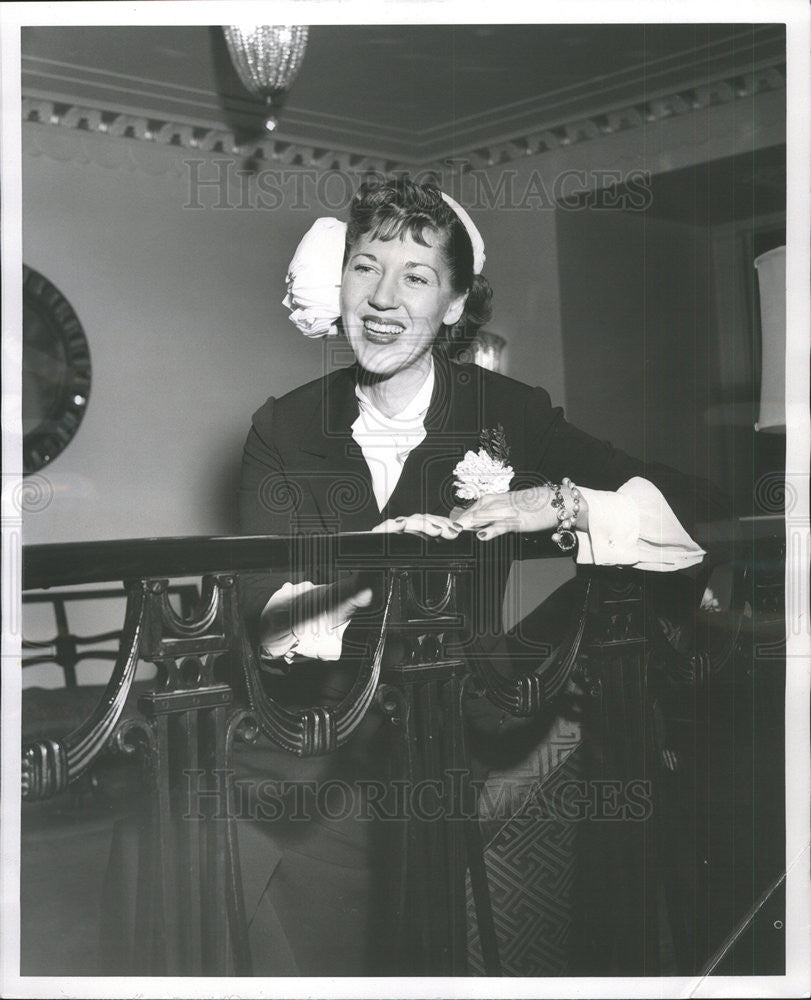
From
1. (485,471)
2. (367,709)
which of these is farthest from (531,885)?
(485,471)

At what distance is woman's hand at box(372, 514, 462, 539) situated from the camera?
60.1 inches

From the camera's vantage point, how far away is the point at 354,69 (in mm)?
1516

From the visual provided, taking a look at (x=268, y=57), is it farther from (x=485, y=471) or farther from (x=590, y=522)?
(x=590, y=522)

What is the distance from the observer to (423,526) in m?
1.53

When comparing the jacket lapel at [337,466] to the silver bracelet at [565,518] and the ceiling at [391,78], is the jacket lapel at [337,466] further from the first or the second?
the ceiling at [391,78]

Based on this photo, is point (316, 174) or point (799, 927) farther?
point (799, 927)

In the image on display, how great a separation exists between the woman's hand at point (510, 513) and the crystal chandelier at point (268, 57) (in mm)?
703

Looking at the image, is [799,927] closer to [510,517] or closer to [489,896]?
[489,896]

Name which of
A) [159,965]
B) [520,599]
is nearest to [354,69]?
[520,599]

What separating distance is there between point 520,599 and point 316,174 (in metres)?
0.78

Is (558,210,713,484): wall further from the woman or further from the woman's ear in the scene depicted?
the woman's ear

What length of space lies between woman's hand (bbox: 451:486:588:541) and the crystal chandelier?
703 millimetres

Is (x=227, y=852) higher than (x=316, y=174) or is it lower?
lower

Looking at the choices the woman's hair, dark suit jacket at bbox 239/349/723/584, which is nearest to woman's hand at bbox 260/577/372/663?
dark suit jacket at bbox 239/349/723/584
